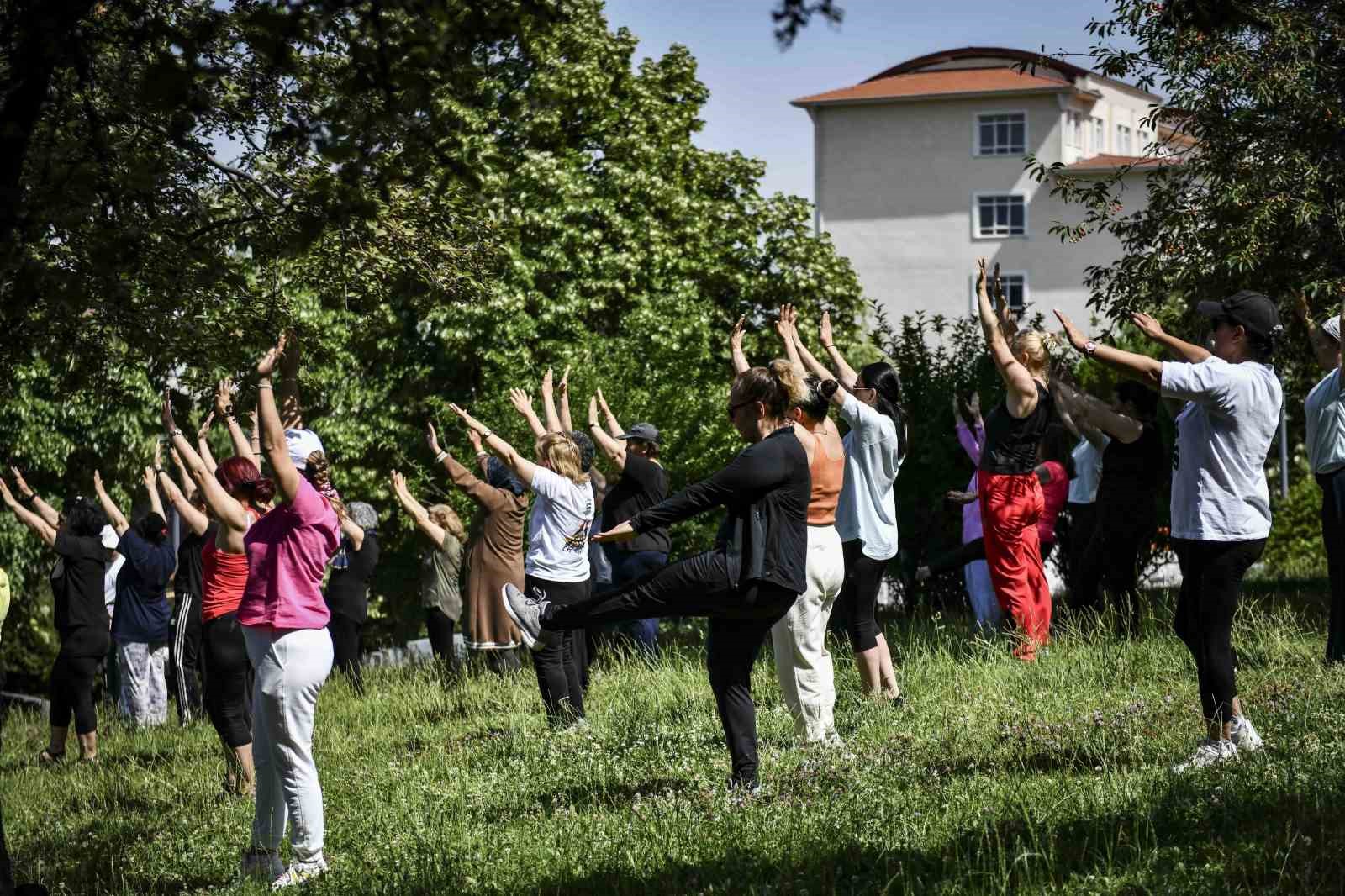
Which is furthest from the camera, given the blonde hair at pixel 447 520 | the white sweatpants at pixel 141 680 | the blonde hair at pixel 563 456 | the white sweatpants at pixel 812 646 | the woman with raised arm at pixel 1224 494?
the blonde hair at pixel 447 520

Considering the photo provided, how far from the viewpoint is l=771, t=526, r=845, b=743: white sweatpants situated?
7.50 metres

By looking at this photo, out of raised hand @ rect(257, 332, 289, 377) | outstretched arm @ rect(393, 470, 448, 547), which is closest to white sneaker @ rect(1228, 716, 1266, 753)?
raised hand @ rect(257, 332, 289, 377)

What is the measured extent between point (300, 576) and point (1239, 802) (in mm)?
3973

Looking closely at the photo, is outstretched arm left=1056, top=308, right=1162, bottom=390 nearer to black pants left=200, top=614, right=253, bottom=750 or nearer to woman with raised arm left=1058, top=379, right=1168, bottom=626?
woman with raised arm left=1058, top=379, right=1168, bottom=626

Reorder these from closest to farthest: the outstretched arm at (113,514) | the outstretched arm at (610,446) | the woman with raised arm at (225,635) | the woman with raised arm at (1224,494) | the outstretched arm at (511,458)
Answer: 1. the woman with raised arm at (1224,494)
2. the woman with raised arm at (225,635)
3. the outstretched arm at (511,458)
4. the outstretched arm at (610,446)
5. the outstretched arm at (113,514)

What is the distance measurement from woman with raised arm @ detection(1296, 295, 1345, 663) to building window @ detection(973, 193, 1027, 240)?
5479 cm

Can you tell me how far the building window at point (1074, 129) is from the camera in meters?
63.6

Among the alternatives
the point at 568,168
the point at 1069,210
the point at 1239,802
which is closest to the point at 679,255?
the point at 568,168

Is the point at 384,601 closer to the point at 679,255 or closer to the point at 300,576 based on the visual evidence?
the point at 679,255

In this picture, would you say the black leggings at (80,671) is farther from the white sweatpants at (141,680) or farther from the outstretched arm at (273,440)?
the outstretched arm at (273,440)

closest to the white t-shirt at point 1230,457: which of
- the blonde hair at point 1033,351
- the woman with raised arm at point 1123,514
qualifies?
the blonde hair at point 1033,351

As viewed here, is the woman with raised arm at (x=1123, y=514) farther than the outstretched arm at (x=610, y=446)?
No

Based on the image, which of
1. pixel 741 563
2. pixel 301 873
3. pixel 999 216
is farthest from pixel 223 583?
pixel 999 216

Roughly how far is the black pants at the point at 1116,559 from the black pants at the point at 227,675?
5626mm
